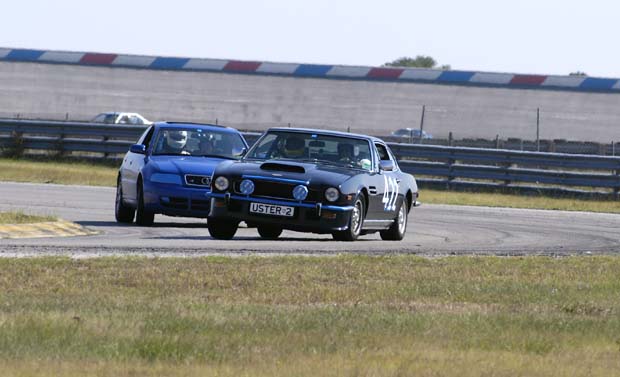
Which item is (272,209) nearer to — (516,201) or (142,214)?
(142,214)

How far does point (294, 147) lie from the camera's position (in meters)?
17.0

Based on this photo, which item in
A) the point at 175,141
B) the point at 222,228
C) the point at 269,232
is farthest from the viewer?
the point at 175,141

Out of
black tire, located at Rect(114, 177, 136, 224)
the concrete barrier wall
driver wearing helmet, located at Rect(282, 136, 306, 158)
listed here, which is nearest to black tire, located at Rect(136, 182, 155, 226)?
black tire, located at Rect(114, 177, 136, 224)

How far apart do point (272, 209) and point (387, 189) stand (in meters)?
2.13

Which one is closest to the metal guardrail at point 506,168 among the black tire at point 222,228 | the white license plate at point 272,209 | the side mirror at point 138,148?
the side mirror at point 138,148

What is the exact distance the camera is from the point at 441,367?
7.46 metres

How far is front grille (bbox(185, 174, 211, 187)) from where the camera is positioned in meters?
18.3

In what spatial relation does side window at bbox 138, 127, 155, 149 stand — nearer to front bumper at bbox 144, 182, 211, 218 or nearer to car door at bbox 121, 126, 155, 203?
car door at bbox 121, 126, 155, 203

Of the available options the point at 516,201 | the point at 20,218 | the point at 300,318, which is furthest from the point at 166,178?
the point at 516,201

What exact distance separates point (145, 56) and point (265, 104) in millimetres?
7978

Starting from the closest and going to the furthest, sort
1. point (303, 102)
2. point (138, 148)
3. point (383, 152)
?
point (383, 152) < point (138, 148) < point (303, 102)

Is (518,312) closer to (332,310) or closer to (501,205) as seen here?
(332,310)

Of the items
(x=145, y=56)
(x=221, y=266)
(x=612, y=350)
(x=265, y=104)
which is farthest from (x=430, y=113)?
(x=612, y=350)

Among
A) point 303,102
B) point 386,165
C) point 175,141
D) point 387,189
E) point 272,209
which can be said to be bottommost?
point 272,209
